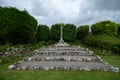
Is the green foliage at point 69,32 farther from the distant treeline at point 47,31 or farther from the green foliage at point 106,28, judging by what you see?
the green foliage at point 106,28

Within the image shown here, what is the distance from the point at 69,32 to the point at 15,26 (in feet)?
34.6

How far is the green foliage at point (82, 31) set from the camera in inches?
1297

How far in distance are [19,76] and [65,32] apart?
24.1 m

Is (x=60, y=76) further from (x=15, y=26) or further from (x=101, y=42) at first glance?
(x=15, y=26)

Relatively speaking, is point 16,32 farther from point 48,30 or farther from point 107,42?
point 107,42

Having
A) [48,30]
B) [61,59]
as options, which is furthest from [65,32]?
[61,59]

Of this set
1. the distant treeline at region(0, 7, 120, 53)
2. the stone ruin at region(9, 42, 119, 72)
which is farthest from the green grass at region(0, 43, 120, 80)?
the distant treeline at region(0, 7, 120, 53)

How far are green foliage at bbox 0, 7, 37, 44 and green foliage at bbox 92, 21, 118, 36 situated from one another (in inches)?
467

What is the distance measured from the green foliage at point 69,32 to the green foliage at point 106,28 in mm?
4033

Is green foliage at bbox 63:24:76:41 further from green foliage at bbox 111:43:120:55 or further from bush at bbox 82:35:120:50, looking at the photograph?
green foliage at bbox 111:43:120:55

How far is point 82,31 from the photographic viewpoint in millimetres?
33219

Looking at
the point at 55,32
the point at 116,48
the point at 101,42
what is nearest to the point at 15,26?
the point at 55,32

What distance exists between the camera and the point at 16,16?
1128 inches

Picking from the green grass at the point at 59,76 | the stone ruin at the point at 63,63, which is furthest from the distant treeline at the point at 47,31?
the green grass at the point at 59,76
